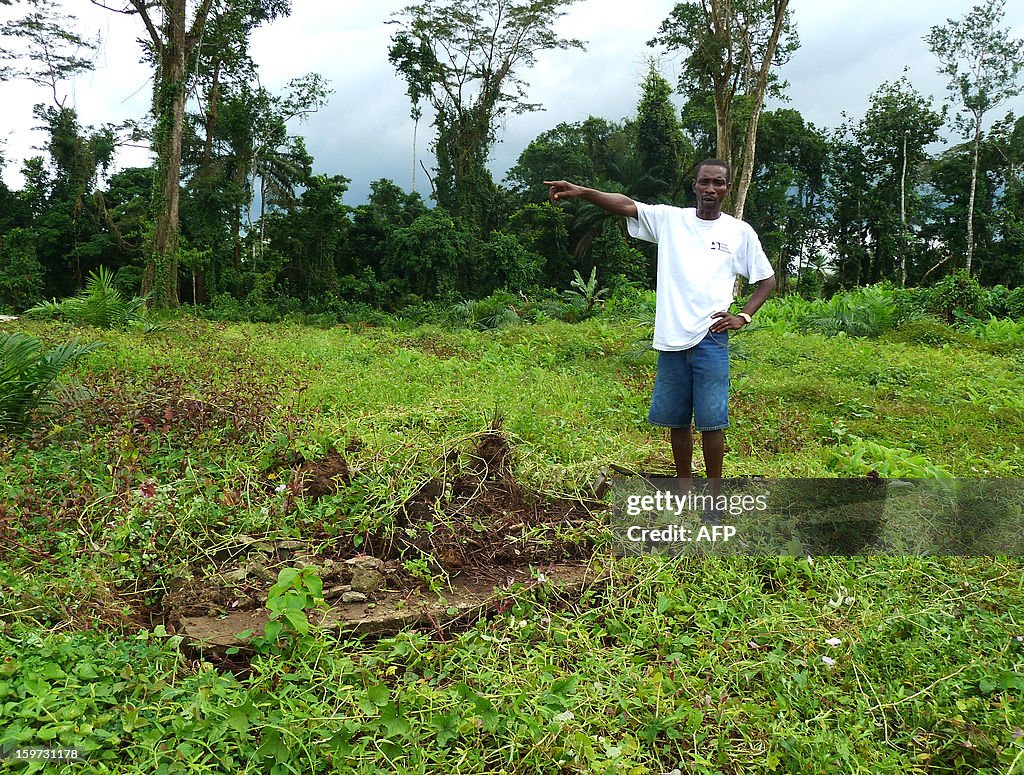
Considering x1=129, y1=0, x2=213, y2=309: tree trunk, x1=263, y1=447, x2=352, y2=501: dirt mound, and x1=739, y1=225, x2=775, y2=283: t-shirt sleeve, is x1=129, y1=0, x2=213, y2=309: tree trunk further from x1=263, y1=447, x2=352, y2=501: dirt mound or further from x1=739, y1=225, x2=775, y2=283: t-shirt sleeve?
x1=739, y1=225, x2=775, y2=283: t-shirt sleeve

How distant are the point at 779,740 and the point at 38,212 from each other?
94.1 feet

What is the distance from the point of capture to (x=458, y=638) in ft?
8.66

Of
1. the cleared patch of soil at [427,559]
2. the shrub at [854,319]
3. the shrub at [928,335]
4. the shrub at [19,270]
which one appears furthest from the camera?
the shrub at [19,270]

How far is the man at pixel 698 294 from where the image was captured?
3.38 m

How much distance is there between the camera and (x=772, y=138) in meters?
29.8

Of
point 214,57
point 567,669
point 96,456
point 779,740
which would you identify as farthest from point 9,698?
point 214,57

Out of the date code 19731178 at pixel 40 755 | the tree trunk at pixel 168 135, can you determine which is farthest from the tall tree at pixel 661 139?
the date code 19731178 at pixel 40 755

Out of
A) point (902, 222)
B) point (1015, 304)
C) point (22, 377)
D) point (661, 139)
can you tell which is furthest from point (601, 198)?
point (902, 222)

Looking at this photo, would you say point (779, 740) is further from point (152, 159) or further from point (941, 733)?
point (152, 159)

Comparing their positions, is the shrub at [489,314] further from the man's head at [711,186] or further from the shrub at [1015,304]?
the man's head at [711,186]

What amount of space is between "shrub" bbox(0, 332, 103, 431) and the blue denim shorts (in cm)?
387

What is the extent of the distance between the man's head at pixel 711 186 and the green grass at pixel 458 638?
1466 millimetres

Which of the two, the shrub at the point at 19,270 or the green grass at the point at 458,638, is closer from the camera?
the green grass at the point at 458,638

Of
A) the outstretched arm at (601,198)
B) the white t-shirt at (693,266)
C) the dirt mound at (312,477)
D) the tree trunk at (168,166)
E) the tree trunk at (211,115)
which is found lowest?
the dirt mound at (312,477)
